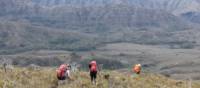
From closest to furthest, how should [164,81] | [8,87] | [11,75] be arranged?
[8,87] → [11,75] → [164,81]

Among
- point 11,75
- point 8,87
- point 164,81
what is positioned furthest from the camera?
point 164,81

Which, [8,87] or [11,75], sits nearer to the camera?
[8,87]

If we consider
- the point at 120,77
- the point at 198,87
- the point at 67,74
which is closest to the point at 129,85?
the point at 120,77

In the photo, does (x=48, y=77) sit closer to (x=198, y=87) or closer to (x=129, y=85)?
(x=129, y=85)

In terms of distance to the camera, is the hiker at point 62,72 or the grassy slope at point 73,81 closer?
the grassy slope at point 73,81

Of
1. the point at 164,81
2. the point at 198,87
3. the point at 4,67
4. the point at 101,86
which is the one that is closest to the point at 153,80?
the point at 164,81

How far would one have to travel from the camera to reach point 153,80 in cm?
3766

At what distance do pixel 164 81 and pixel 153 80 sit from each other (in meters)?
1.25

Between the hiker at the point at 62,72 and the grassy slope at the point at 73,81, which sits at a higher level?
the hiker at the point at 62,72

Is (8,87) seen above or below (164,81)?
above

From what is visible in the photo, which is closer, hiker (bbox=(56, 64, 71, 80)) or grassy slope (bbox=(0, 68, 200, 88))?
grassy slope (bbox=(0, 68, 200, 88))

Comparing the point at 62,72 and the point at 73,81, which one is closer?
the point at 62,72

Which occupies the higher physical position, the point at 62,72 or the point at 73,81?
the point at 62,72

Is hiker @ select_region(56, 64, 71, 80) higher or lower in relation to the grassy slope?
higher
